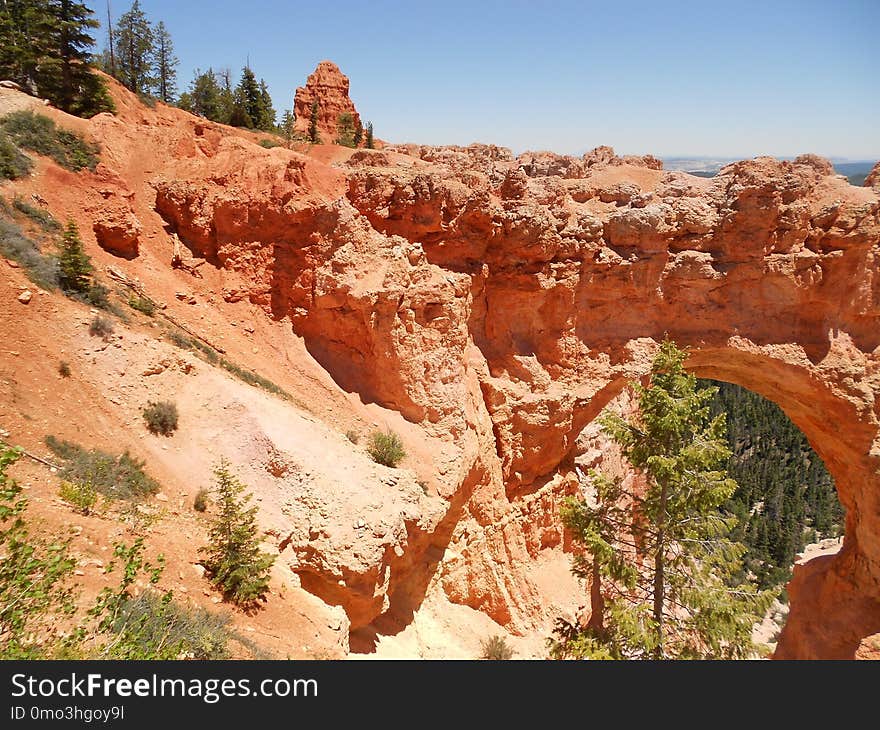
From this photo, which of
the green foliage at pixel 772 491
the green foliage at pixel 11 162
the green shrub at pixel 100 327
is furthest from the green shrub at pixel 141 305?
the green foliage at pixel 772 491

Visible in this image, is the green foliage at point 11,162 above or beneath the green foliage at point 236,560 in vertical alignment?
above

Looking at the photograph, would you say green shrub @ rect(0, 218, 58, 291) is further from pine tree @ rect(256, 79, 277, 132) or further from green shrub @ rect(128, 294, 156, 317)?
pine tree @ rect(256, 79, 277, 132)

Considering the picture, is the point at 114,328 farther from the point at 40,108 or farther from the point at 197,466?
the point at 40,108

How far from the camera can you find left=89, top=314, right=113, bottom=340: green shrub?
1130 centimetres

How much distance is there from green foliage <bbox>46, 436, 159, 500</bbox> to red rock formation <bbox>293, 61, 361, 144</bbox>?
164ft

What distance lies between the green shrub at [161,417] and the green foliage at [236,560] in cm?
273

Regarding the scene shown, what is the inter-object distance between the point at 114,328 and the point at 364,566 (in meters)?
7.49

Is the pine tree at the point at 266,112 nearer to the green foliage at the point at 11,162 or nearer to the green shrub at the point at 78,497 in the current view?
the green foliage at the point at 11,162

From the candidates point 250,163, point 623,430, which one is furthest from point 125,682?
point 250,163

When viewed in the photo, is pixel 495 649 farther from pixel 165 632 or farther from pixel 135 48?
pixel 135 48

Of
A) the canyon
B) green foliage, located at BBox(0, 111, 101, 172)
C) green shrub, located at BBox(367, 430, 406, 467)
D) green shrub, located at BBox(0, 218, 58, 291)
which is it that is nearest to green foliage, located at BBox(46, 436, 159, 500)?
the canyon

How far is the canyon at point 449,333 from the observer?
11.6 meters

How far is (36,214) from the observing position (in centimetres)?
1304

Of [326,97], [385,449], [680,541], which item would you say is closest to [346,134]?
[326,97]
